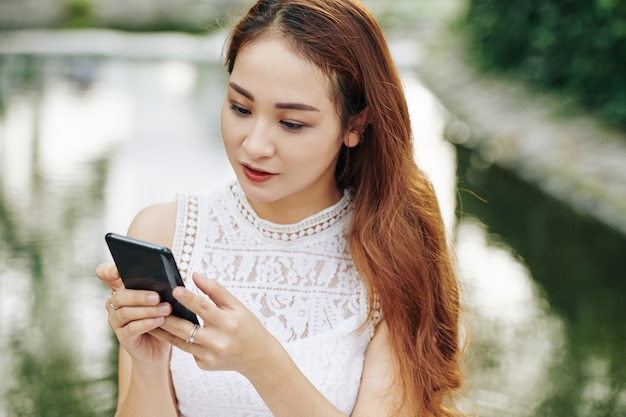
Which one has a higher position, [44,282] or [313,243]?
[313,243]

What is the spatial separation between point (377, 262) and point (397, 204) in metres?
0.15

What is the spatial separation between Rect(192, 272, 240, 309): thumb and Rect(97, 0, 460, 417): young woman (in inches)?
3.6

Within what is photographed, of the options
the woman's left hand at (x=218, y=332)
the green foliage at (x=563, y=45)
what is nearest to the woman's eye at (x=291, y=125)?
the woman's left hand at (x=218, y=332)

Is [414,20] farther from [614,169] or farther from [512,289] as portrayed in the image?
[512,289]

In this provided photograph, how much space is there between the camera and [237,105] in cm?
197

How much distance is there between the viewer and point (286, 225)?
223 centimetres

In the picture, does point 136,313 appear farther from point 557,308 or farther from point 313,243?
point 557,308

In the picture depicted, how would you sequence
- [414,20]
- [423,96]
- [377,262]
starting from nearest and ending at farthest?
[377,262], [423,96], [414,20]

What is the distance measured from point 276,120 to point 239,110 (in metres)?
0.09

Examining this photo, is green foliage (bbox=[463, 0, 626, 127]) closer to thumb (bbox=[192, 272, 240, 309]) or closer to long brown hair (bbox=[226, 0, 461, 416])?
long brown hair (bbox=[226, 0, 461, 416])

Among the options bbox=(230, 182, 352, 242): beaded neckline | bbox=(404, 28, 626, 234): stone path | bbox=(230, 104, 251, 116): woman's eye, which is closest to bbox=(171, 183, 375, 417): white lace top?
bbox=(230, 182, 352, 242): beaded neckline

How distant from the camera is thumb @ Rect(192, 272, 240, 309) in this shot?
1630 mm

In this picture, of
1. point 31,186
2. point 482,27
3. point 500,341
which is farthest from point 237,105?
point 482,27

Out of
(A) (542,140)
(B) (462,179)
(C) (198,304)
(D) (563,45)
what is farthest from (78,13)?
(C) (198,304)
